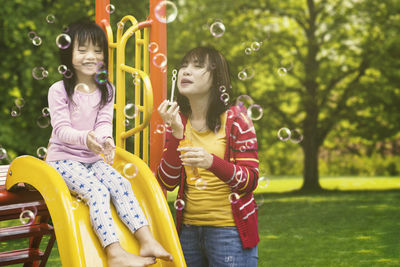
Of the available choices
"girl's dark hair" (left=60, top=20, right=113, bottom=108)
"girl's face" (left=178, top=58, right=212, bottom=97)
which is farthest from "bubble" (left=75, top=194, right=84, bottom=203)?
"girl's face" (left=178, top=58, right=212, bottom=97)

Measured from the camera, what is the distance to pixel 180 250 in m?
2.76

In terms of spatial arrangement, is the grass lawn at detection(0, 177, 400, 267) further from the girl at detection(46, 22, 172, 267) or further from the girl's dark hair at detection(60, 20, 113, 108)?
the girl's dark hair at detection(60, 20, 113, 108)

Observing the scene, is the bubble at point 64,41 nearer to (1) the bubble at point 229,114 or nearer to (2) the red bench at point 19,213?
(2) the red bench at point 19,213

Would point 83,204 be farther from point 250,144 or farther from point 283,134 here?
point 283,134

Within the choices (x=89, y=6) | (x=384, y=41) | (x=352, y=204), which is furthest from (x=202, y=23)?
(x=352, y=204)

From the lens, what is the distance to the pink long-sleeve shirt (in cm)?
288

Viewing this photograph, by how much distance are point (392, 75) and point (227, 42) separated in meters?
3.89

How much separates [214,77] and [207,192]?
0.61m

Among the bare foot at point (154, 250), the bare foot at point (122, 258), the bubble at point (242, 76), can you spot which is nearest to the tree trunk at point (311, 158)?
the bubble at point (242, 76)

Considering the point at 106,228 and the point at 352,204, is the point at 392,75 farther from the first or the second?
the point at 106,228

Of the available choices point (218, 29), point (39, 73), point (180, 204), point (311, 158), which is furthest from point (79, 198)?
point (311, 158)

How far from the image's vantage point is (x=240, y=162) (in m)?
2.65

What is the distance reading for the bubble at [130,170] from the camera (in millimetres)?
3094

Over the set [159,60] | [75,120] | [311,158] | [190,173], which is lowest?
[311,158]
